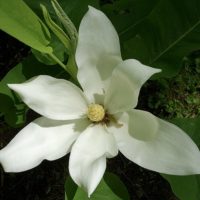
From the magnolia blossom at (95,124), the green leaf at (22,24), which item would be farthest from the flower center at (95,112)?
the green leaf at (22,24)

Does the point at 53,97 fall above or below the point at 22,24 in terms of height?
below

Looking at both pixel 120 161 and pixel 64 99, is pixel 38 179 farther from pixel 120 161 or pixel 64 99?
pixel 64 99

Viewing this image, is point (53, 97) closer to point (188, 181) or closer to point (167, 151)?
point (167, 151)

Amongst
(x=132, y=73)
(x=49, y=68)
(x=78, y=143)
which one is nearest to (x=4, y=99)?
(x=49, y=68)

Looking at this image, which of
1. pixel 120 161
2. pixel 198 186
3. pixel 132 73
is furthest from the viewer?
pixel 120 161

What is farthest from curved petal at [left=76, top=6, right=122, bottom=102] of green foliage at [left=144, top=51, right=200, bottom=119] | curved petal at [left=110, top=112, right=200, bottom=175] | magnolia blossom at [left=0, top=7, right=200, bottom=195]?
green foliage at [left=144, top=51, right=200, bottom=119]

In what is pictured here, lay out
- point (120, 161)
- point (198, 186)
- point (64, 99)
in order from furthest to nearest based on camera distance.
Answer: point (120, 161), point (198, 186), point (64, 99)

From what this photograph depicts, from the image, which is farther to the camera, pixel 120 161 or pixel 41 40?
pixel 120 161

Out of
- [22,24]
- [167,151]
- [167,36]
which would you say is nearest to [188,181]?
[167,151]
